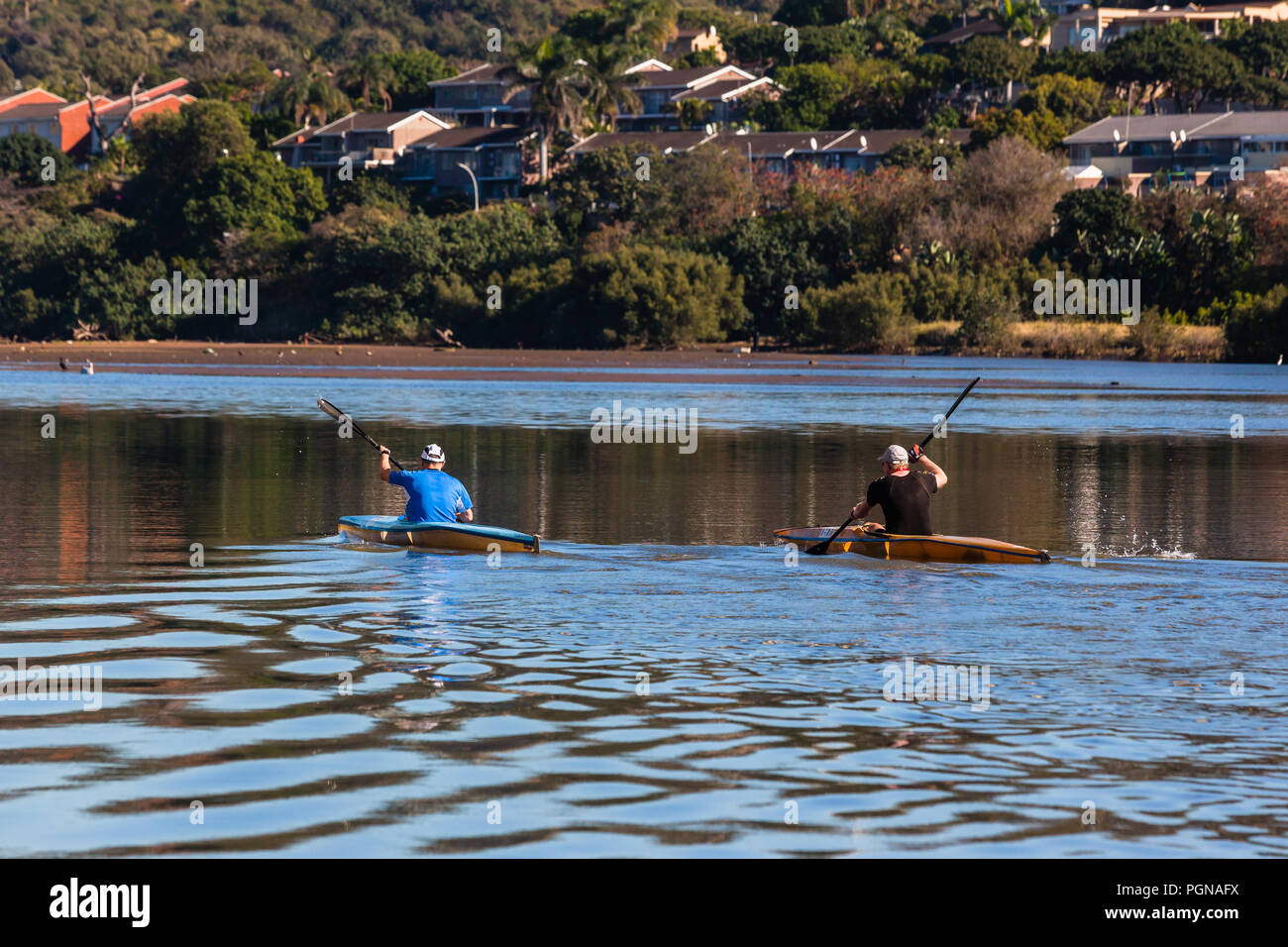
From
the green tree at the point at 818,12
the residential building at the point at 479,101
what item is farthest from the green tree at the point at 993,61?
the green tree at the point at 818,12

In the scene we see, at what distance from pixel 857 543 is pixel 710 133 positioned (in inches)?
4559

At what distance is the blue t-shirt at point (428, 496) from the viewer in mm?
23156

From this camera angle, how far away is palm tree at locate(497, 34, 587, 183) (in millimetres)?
124500

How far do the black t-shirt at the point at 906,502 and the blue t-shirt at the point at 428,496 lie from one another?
547 cm

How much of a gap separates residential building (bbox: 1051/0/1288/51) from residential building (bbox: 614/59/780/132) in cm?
3382

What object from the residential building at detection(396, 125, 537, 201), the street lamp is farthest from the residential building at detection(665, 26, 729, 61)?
the street lamp

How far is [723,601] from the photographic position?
19609 millimetres

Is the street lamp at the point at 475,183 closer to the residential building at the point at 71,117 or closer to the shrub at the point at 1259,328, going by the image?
the residential building at the point at 71,117

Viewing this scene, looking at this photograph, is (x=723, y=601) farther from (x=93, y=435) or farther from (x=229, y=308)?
(x=229, y=308)

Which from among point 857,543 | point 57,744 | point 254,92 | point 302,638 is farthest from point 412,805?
point 254,92

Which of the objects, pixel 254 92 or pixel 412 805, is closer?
pixel 412 805

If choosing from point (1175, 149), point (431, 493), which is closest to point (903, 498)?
point (431, 493)

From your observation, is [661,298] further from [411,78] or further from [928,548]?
[928,548]
